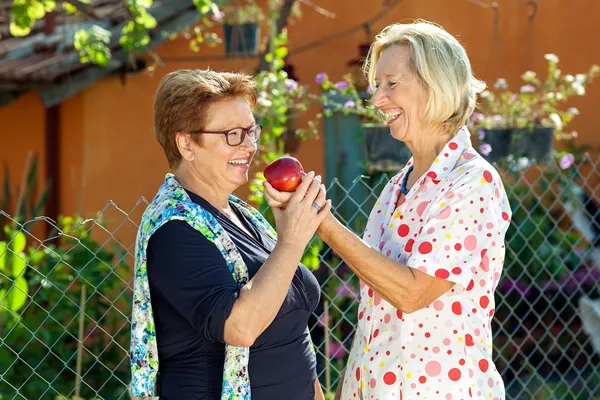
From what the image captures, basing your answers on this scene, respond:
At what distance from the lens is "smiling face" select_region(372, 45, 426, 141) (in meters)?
2.44

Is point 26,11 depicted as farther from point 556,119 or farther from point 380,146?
point 556,119

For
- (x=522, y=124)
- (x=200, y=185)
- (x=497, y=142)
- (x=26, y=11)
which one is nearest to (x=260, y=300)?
(x=200, y=185)

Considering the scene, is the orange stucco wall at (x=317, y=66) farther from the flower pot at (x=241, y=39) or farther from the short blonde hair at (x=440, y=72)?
the short blonde hair at (x=440, y=72)

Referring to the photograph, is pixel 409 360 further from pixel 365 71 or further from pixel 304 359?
pixel 365 71

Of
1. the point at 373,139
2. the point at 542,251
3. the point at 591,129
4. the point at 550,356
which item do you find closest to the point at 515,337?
the point at 550,356

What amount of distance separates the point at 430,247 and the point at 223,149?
61 centimetres

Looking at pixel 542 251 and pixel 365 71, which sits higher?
pixel 365 71

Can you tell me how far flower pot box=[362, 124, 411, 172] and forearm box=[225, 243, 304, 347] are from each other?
2563 millimetres

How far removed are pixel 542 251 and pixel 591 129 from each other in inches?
73.7

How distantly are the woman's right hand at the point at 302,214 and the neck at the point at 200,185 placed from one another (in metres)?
0.22

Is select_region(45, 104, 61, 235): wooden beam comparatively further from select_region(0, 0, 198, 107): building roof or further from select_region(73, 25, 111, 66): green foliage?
select_region(73, 25, 111, 66): green foliage

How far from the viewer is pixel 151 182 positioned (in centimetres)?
676

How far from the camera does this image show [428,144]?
99.0 inches

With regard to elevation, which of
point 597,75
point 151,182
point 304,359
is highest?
point 304,359
